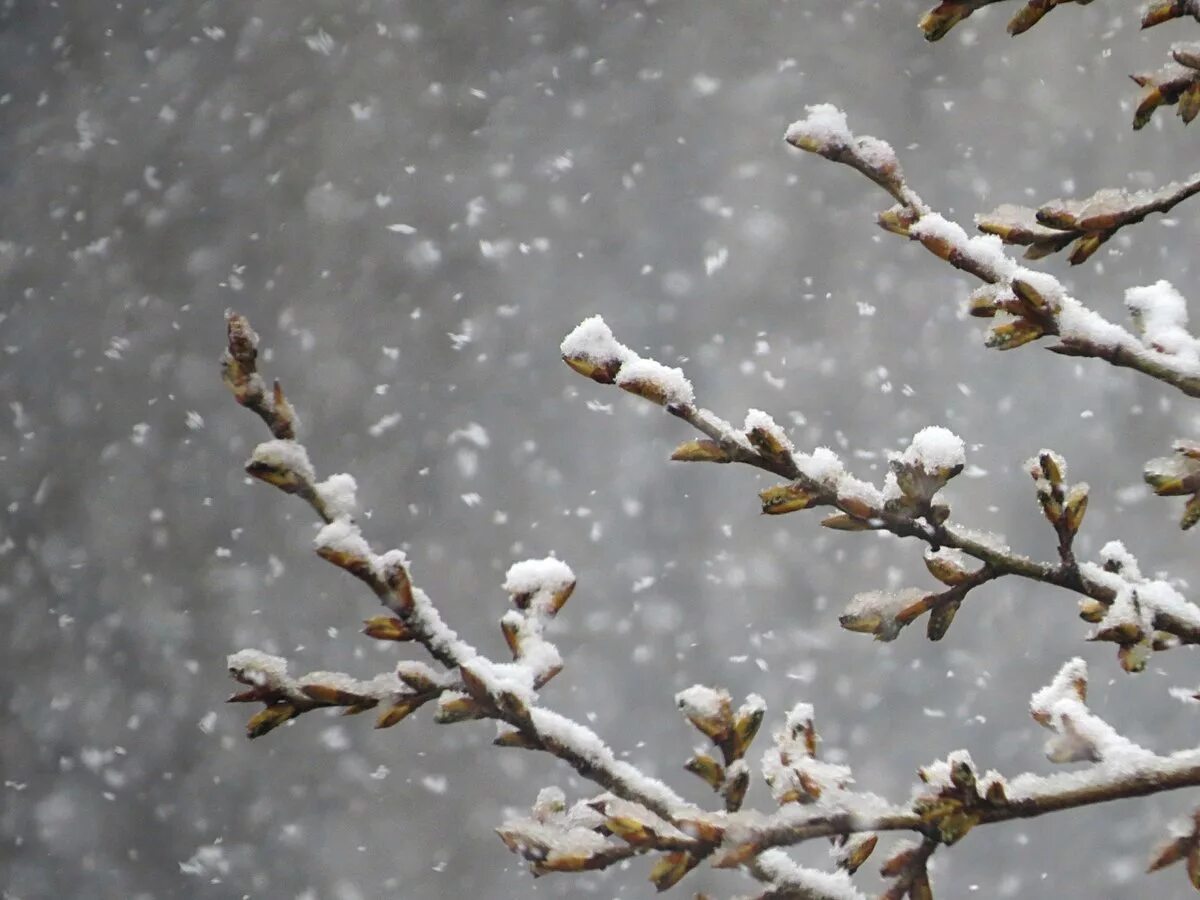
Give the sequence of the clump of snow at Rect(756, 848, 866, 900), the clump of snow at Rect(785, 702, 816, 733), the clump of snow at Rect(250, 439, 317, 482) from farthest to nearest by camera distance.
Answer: the clump of snow at Rect(785, 702, 816, 733)
the clump of snow at Rect(756, 848, 866, 900)
the clump of snow at Rect(250, 439, 317, 482)

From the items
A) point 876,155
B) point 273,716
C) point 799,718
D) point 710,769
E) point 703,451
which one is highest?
point 876,155

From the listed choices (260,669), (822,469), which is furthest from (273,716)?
(822,469)

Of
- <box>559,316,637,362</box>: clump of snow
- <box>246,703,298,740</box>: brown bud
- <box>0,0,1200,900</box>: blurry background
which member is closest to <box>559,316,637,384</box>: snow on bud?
<box>559,316,637,362</box>: clump of snow

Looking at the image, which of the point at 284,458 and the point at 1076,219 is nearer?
the point at 284,458

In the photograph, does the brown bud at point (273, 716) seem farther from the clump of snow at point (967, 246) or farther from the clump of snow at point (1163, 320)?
the clump of snow at point (1163, 320)

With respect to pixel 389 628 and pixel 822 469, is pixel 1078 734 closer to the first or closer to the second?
pixel 822 469

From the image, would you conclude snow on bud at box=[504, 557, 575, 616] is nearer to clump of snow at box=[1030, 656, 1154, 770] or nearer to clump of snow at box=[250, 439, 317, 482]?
clump of snow at box=[250, 439, 317, 482]

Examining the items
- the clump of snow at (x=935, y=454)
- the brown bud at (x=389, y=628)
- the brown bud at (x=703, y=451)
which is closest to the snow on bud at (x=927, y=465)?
the clump of snow at (x=935, y=454)
